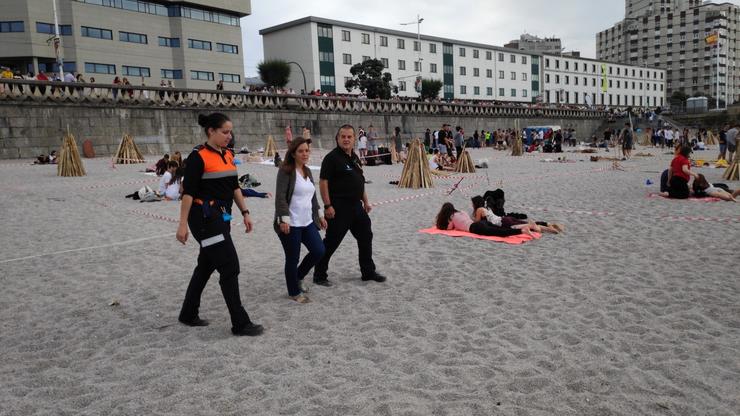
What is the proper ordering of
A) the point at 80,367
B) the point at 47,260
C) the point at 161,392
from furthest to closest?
the point at 47,260 < the point at 80,367 < the point at 161,392

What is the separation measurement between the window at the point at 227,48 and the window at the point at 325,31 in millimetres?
8846

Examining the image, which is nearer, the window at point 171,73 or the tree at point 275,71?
the window at point 171,73

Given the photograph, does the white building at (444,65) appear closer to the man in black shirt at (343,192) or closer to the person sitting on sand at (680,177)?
the person sitting on sand at (680,177)

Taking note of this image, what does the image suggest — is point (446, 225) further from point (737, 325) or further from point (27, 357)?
point (27, 357)

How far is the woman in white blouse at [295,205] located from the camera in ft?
15.6

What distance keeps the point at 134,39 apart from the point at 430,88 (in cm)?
3080

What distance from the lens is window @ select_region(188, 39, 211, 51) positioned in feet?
154

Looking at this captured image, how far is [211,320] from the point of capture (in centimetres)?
468

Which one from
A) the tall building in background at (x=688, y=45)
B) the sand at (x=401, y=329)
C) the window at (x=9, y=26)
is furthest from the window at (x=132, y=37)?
the tall building in background at (x=688, y=45)

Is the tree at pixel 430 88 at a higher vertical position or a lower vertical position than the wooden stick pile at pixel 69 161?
higher

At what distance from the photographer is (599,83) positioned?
88.4 m

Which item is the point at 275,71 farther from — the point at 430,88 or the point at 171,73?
the point at 430,88

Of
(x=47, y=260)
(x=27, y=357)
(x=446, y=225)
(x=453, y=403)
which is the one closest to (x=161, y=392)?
(x=27, y=357)

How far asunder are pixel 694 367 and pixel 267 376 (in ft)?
9.24
